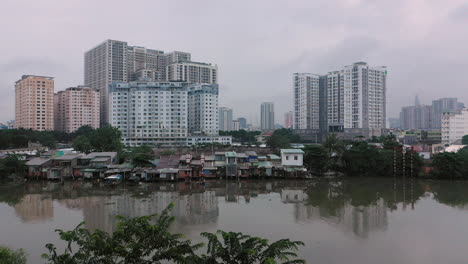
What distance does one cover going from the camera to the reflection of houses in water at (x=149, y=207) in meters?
15.2

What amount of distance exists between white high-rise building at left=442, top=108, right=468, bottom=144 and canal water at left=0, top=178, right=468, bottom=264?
122 feet

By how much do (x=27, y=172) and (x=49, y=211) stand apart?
505 inches

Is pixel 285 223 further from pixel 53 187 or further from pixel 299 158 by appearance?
pixel 53 187

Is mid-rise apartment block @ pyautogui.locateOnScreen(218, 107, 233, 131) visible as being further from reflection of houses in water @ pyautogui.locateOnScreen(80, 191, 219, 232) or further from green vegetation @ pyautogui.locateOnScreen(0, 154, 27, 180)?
reflection of houses in water @ pyautogui.locateOnScreen(80, 191, 219, 232)

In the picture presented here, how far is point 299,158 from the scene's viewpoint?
28.6m

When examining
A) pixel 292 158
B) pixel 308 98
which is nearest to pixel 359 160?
pixel 292 158

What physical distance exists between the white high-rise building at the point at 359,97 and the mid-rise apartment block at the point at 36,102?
60.3 metres

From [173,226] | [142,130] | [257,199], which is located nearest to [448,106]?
[142,130]

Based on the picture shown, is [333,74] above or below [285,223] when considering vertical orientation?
above

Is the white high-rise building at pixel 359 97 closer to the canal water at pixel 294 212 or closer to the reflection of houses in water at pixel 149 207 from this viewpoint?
the canal water at pixel 294 212

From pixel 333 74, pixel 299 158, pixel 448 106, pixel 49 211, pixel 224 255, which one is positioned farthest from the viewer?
pixel 448 106

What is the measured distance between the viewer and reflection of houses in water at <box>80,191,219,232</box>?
15227mm

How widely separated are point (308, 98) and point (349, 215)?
5796 centimetres

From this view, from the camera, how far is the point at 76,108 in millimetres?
72500
